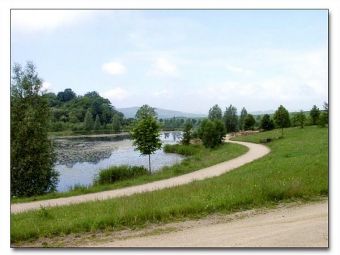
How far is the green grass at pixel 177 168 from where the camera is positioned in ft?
30.6

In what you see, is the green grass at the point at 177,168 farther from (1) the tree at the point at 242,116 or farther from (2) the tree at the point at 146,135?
(1) the tree at the point at 242,116

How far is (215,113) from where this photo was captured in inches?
262

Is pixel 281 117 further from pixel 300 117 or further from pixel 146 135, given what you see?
pixel 146 135

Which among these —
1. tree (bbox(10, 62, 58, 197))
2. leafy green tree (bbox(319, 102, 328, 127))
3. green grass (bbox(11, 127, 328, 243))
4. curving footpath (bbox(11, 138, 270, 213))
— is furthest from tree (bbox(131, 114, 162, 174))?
leafy green tree (bbox(319, 102, 328, 127))

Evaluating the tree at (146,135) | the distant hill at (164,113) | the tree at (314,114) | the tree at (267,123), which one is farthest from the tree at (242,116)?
the tree at (146,135)

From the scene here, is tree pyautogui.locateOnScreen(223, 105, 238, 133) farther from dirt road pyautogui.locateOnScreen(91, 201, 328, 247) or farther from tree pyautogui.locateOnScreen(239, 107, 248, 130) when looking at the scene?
dirt road pyautogui.locateOnScreen(91, 201, 328, 247)

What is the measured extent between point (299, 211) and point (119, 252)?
280cm

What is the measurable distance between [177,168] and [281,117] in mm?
5064

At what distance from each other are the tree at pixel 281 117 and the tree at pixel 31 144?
4491mm

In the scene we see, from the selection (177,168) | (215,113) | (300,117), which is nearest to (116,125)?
(215,113)

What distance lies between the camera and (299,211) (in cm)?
638

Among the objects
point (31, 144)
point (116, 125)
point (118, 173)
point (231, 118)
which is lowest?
point (118, 173)
